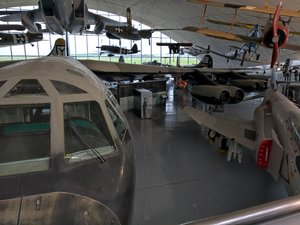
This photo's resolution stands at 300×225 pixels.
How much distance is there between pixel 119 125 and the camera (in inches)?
141

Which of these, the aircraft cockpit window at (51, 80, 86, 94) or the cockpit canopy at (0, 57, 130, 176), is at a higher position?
the aircraft cockpit window at (51, 80, 86, 94)

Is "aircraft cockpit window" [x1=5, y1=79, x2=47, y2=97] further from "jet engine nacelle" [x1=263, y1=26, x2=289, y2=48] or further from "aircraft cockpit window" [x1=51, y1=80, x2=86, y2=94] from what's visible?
"jet engine nacelle" [x1=263, y1=26, x2=289, y2=48]

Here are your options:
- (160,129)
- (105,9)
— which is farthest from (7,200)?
(105,9)

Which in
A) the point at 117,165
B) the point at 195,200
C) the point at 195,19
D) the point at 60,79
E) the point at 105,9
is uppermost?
the point at 105,9

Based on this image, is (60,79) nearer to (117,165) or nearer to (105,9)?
(117,165)

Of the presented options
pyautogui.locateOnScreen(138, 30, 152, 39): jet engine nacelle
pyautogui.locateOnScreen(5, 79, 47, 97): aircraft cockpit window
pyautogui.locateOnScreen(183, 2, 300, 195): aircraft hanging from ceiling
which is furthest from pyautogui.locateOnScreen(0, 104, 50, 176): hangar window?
pyautogui.locateOnScreen(138, 30, 152, 39): jet engine nacelle

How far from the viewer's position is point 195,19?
2845 centimetres

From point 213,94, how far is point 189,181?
4252 mm

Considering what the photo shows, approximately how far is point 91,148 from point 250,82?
1045 centimetres

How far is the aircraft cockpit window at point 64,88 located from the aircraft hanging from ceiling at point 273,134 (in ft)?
12.0

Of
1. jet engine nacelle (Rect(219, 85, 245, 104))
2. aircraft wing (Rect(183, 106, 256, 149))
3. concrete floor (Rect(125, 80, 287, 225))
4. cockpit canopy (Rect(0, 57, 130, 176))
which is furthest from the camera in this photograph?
jet engine nacelle (Rect(219, 85, 245, 104))

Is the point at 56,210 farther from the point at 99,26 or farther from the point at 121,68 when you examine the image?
the point at 99,26

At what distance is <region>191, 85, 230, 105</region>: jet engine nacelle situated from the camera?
899 cm

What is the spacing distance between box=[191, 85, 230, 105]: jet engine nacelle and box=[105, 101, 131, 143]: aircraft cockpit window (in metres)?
5.94
